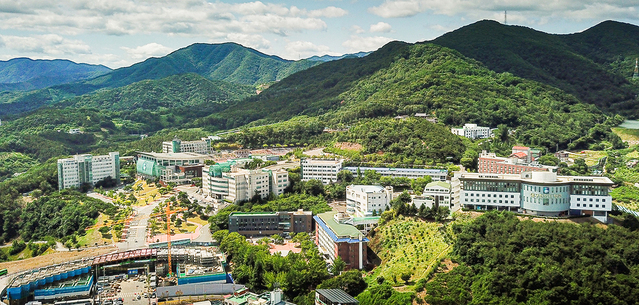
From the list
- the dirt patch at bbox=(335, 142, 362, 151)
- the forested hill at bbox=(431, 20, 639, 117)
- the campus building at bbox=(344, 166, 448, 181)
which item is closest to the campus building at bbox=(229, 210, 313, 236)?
the campus building at bbox=(344, 166, 448, 181)

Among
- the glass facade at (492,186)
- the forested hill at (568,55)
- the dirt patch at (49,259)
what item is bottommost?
the dirt patch at (49,259)

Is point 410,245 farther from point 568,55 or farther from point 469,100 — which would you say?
point 568,55

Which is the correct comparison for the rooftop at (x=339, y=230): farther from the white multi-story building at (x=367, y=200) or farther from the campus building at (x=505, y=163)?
the campus building at (x=505, y=163)

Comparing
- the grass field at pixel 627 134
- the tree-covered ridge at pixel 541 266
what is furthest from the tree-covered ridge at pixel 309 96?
the tree-covered ridge at pixel 541 266

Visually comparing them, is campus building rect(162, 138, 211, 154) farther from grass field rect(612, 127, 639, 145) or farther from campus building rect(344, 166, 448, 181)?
grass field rect(612, 127, 639, 145)

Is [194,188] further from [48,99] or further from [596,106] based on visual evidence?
[48,99]

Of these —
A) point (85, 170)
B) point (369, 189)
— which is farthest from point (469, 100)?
point (85, 170)
